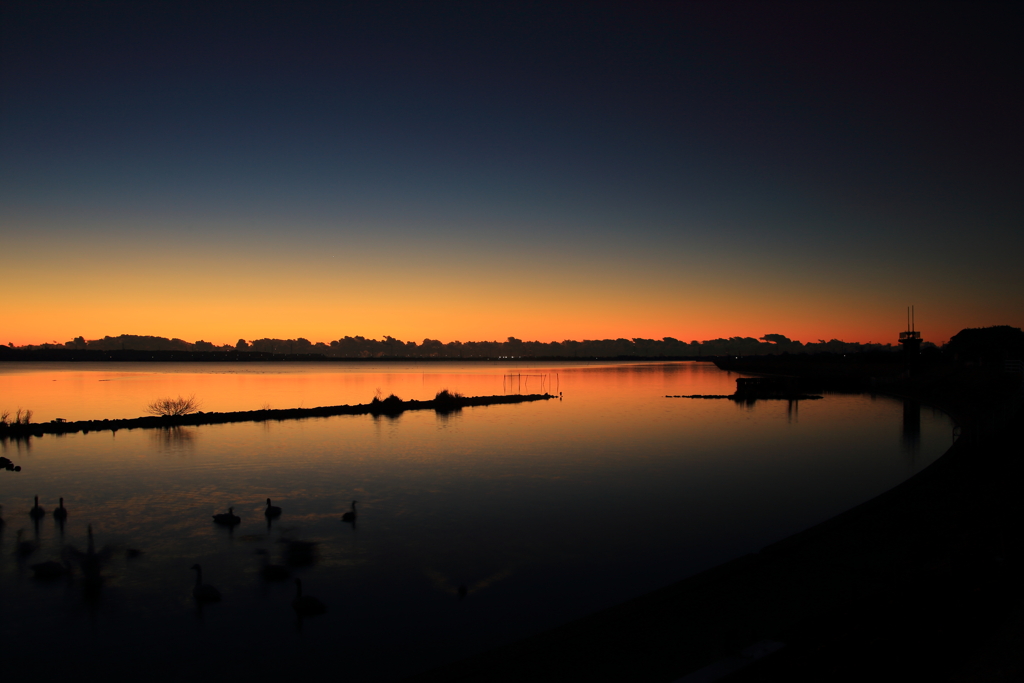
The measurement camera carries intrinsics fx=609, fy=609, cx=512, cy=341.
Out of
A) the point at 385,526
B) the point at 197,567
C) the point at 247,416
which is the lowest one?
the point at 385,526

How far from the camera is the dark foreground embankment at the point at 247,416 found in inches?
1608

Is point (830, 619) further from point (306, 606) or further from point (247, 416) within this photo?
point (247, 416)

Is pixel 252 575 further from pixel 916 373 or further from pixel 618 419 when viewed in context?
pixel 916 373

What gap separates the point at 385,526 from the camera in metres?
19.7

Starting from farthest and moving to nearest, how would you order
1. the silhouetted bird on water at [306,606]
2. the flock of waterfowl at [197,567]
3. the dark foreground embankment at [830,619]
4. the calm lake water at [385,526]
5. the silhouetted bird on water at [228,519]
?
the silhouetted bird on water at [228,519], the flock of waterfowl at [197,567], the silhouetted bird on water at [306,606], the calm lake water at [385,526], the dark foreground embankment at [830,619]

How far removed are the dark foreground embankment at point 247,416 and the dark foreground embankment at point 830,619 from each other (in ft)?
145

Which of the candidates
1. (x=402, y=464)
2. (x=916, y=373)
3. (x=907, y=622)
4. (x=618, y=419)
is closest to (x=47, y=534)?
(x=402, y=464)

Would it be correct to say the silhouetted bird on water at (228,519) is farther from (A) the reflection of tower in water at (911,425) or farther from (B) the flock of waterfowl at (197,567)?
(A) the reflection of tower in water at (911,425)

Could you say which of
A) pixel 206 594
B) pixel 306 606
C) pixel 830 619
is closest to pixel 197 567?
pixel 206 594

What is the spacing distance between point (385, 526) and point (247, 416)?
35.0m

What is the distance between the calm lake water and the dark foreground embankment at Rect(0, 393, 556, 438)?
2.78 meters

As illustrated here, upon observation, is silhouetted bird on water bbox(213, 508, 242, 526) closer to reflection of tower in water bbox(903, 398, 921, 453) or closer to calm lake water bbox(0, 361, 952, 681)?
calm lake water bbox(0, 361, 952, 681)

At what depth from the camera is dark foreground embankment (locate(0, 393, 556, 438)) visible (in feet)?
134

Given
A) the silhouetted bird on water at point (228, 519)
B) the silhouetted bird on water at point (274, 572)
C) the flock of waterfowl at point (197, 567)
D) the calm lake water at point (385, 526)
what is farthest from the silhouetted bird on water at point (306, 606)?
the silhouetted bird on water at point (228, 519)
